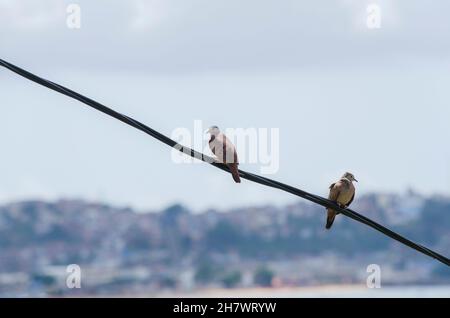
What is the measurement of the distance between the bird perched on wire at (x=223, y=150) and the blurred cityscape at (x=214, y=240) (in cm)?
10562

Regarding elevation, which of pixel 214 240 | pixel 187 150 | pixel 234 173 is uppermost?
pixel 214 240

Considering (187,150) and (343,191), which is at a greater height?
(343,191)

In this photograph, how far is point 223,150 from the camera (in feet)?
63.3

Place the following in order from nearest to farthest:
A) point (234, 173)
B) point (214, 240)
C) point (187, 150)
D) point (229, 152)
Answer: point (187, 150) → point (234, 173) → point (229, 152) → point (214, 240)

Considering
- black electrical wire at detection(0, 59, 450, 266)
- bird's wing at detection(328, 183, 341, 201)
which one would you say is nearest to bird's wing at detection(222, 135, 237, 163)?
black electrical wire at detection(0, 59, 450, 266)

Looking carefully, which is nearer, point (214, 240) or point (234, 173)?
point (234, 173)

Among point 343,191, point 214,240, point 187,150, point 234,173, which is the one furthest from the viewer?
point 214,240

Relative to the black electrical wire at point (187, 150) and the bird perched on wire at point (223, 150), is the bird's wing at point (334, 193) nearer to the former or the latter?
the bird perched on wire at point (223, 150)

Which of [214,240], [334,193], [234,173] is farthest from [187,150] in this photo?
[214,240]

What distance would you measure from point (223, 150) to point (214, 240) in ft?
425

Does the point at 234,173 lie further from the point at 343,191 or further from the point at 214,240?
the point at 214,240
